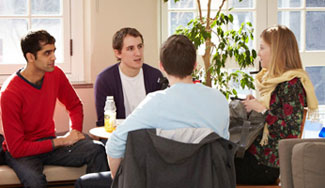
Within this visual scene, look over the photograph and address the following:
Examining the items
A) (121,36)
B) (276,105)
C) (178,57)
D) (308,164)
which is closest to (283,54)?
(276,105)

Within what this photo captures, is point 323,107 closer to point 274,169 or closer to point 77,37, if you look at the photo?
point 274,169

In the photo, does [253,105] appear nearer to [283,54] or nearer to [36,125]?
[283,54]

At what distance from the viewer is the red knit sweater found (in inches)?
111

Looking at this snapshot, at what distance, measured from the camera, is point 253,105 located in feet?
8.54

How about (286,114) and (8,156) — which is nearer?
(286,114)

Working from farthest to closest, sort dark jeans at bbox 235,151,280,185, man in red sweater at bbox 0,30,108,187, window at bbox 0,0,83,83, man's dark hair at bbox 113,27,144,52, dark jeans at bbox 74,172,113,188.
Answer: window at bbox 0,0,83,83
man's dark hair at bbox 113,27,144,52
man in red sweater at bbox 0,30,108,187
dark jeans at bbox 235,151,280,185
dark jeans at bbox 74,172,113,188

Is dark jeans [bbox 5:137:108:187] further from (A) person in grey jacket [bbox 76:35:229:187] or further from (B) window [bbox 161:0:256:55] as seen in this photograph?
(B) window [bbox 161:0:256:55]

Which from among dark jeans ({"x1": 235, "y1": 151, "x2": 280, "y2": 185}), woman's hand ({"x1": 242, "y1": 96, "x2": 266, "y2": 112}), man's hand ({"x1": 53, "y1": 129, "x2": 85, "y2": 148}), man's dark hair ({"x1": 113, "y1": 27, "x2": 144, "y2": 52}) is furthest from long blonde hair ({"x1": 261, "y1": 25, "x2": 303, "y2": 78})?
man's hand ({"x1": 53, "y1": 129, "x2": 85, "y2": 148})

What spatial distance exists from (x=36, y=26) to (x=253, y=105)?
2.01 meters

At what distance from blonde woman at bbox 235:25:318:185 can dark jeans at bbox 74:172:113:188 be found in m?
0.68

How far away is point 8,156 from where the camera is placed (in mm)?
2934

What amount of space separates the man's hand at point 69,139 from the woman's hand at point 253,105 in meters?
1.07

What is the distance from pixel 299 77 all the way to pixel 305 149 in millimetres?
703

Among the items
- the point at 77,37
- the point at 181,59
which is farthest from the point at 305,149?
the point at 77,37
